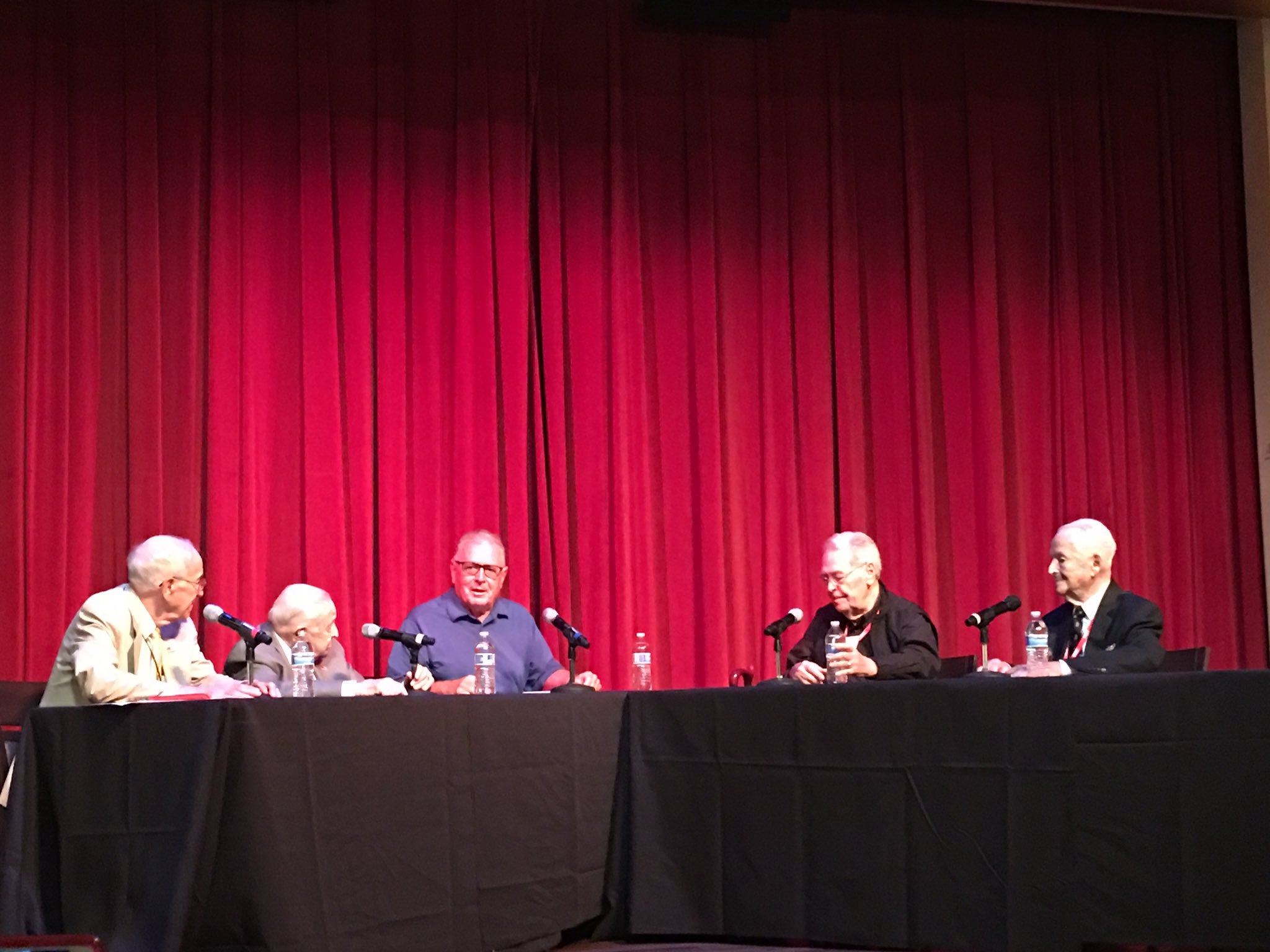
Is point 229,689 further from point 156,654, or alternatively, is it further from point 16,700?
point 16,700

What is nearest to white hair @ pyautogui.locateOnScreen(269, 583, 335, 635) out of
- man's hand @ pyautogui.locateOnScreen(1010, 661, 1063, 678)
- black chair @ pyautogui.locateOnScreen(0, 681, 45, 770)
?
black chair @ pyautogui.locateOnScreen(0, 681, 45, 770)

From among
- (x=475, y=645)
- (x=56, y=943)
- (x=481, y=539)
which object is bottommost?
(x=56, y=943)

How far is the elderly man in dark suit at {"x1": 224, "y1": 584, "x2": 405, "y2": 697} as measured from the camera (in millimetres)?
4586

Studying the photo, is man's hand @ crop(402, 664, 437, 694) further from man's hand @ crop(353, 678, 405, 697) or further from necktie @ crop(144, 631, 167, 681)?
necktie @ crop(144, 631, 167, 681)

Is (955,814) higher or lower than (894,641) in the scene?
lower

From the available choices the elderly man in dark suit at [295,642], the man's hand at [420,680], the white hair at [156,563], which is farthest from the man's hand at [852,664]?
the white hair at [156,563]

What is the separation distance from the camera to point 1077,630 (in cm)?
459

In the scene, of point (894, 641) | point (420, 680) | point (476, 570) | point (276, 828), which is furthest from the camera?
point (476, 570)

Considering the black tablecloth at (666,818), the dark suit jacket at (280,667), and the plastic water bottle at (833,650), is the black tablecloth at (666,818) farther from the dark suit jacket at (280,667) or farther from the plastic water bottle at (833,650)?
the dark suit jacket at (280,667)

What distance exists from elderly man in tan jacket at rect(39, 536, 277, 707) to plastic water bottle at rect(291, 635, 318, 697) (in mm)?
167

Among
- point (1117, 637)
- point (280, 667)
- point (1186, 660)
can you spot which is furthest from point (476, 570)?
point (1186, 660)

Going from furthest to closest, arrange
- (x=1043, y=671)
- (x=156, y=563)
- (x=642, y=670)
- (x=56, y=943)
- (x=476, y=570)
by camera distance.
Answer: (x=476, y=570)
(x=642, y=670)
(x=156, y=563)
(x=1043, y=671)
(x=56, y=943)

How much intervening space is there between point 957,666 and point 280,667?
224cm

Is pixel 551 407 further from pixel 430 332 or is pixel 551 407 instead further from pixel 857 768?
pixel 857 768
